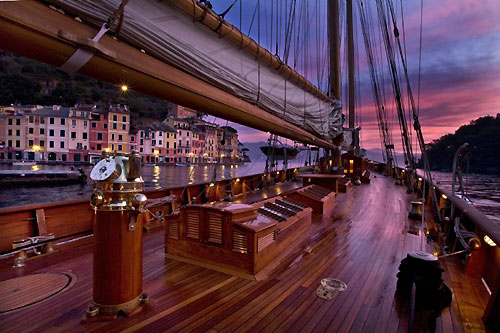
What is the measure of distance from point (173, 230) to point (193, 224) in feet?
1.21

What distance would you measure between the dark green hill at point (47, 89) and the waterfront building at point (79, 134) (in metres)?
16.3

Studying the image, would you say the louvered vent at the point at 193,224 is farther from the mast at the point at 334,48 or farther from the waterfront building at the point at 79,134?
the waterfront building at the point at 79,134

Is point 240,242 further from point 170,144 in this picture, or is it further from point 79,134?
point 170,144

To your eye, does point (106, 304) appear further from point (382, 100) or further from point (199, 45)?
point (382, 100)

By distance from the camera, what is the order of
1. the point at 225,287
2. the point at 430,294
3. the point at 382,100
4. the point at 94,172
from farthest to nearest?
the point at 382,100 < the point at 225,287 < the point at 430,294 < the point at 94,172

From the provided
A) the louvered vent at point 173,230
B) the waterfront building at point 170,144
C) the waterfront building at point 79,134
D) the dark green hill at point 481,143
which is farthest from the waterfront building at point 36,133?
the dark green hill at point 481,143

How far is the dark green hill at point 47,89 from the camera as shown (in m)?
64.4

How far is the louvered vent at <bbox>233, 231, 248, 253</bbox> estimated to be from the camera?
2965 mm

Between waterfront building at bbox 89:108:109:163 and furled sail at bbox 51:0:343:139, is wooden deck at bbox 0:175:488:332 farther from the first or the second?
waterfront building at bbox 89:108:109:163

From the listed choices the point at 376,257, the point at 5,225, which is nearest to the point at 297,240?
the point at 376,257

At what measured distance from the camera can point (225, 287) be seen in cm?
266

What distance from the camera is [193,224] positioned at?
3.26 metres

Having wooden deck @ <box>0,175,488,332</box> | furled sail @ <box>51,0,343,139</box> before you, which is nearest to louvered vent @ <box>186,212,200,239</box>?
wooden deck @ <box>0,175,488,332</box>

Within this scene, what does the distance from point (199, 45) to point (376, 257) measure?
3572 mm
